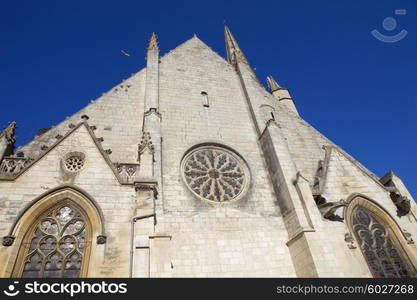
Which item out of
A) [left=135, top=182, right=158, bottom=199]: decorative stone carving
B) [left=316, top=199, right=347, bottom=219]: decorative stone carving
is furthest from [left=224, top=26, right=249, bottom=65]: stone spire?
[left=135, top=182, right=158, bottom=199]: decorative stone carving

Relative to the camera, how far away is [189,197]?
33.5 feet

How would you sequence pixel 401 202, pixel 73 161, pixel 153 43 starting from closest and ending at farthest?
pixel 73 161
pixel 401 202
pixel 153 43

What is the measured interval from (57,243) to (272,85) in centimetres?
1776

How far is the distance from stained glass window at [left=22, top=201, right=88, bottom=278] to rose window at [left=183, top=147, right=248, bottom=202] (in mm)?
4289

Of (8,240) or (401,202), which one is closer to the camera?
Answer: (8,240)

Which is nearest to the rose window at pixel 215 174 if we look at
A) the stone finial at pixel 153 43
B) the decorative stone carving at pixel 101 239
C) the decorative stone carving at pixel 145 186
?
the decorative stone carving at pixel 145 186

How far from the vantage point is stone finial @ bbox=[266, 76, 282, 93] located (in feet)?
66.3

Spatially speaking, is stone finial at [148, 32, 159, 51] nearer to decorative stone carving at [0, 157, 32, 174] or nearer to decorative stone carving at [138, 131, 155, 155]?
decorative stone carving at [138, 131, 155, 155]

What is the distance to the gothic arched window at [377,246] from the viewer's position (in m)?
9.09

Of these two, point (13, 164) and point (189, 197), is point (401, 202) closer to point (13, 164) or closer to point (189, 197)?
point (189, 197)

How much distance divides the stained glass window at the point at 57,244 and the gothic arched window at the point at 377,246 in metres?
8.97

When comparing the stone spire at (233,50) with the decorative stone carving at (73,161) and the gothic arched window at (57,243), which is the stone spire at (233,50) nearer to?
the decorative stone carving at (73,161)

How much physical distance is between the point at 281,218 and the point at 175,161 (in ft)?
15.3

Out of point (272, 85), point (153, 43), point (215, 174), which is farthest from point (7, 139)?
point (272, 85)
